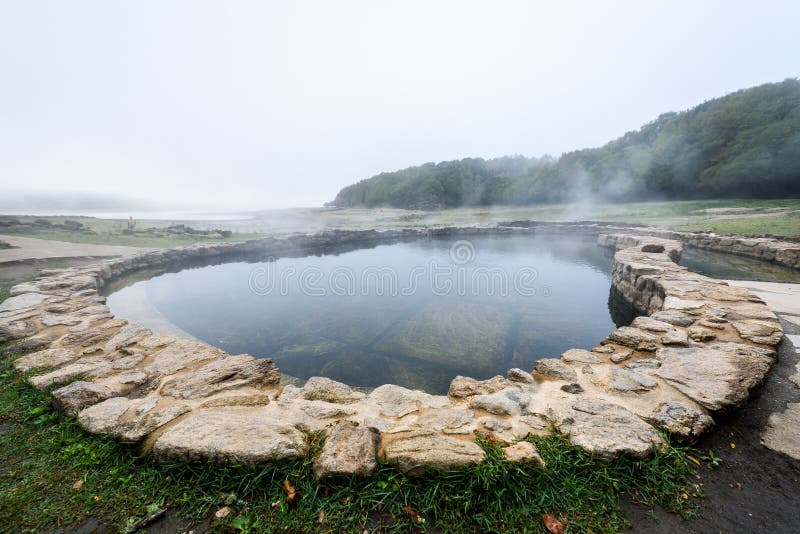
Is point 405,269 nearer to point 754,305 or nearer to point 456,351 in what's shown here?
point 456,351

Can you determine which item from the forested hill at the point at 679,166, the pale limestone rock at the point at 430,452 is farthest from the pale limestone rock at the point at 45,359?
the forested hill at the point at 679,166

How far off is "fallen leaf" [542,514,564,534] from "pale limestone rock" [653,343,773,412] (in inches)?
56.5

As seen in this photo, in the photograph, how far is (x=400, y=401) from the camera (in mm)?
2293

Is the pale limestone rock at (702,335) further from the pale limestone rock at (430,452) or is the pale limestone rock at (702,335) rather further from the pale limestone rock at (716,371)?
the pale limestone rock at (430,452)

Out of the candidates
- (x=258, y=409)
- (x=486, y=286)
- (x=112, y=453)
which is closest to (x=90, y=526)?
(x=112, y=453)

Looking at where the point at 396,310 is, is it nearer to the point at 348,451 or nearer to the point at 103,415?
the point at 348,451

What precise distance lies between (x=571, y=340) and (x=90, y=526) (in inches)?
188

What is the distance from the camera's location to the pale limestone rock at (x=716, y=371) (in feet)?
6.50

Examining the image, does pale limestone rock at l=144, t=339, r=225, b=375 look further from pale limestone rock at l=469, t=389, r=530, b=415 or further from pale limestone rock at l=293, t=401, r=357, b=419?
pale limestone rock at l=469, t=389, r=530, b=415

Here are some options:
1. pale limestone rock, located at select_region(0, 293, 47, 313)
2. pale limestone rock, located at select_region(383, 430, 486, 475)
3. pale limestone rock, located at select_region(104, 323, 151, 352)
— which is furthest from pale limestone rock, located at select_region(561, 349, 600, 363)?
pale limestone rock, located at select_region(0, 293, 47, 313)

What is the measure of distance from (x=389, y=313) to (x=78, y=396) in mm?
3788

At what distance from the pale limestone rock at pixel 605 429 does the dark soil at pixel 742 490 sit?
244 millimetres

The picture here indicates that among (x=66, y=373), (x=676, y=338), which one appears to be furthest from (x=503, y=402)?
(x=66, y=373)

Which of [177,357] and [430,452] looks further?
[177,357]
